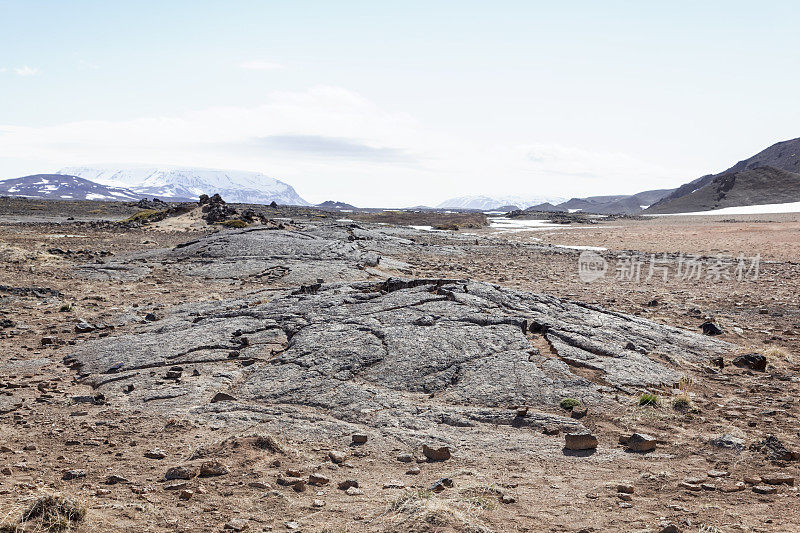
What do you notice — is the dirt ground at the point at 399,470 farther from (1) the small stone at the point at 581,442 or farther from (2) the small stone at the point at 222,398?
(2) the small stone at the point at 222,398

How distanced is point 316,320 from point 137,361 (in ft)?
10.8

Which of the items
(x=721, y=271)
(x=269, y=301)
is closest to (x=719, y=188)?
(x=721, y=271)

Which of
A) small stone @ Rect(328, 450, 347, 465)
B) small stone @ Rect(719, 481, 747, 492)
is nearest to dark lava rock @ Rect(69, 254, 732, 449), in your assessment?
small stone @ Rect(328, 450, 347, 465)

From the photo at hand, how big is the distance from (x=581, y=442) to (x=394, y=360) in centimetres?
332

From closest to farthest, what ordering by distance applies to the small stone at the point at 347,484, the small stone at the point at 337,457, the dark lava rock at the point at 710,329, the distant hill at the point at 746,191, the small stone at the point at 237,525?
the small stone at the point at 237,525, the small stone at the point at 347,484, the small stone at the point at 337,457, the dark lava rock at the point at 710,329, the distant hill at the point at 746,191

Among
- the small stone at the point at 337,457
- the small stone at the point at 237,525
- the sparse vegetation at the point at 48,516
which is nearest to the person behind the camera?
the sparse vegetation at the point at 48,516

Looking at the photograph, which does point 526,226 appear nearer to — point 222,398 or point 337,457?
point 222,398

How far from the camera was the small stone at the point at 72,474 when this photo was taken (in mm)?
5346

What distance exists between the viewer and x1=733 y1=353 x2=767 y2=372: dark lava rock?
9.73 m

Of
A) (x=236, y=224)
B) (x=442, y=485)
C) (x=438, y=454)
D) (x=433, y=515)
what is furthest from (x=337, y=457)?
(x=236, y=224)

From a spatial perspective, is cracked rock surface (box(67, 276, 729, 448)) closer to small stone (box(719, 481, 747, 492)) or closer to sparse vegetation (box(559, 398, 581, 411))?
sparse vegetation (box(559, 398, 581, 411))

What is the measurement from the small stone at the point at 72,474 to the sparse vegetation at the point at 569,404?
5.90m

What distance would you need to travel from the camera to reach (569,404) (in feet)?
24.2

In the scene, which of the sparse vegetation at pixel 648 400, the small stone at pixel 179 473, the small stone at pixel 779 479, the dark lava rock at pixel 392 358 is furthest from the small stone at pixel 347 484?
the sparse vegetation at pixel 648 400
